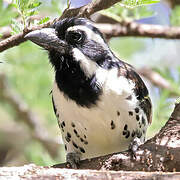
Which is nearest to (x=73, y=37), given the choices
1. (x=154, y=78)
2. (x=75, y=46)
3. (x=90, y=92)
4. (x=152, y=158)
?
(x=75, y=46)

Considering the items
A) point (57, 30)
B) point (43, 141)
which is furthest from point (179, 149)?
point (43, 141)

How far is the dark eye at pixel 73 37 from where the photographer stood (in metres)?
4.11

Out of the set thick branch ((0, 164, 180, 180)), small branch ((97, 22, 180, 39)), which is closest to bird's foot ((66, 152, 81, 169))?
thick branch ((0, 164, 180, 180))

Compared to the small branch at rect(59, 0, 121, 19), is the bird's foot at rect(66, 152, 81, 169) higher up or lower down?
lower down

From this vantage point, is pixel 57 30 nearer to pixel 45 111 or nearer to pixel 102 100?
pixel 102 100

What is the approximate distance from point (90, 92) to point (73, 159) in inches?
19.5

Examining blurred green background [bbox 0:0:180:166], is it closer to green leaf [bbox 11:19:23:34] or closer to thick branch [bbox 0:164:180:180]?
green leaf [bbox 11:19:23:34]

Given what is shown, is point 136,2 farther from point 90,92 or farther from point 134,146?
point 134,146

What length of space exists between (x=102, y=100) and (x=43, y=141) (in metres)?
3.08

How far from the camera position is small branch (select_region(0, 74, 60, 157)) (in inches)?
272

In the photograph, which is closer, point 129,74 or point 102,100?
point 102,100

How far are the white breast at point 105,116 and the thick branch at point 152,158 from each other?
0.38 m

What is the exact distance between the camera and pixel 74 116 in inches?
159

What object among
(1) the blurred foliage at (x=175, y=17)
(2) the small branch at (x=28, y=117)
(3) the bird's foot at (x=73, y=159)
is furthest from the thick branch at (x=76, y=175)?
(2) the small branch at (x=28, y=117)
